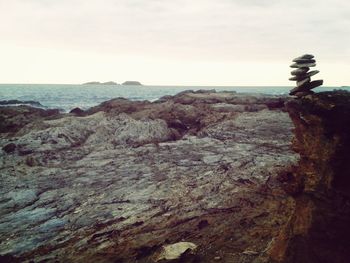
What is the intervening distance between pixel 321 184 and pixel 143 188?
7905mm

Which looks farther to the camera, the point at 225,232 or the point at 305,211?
the point at 225,232

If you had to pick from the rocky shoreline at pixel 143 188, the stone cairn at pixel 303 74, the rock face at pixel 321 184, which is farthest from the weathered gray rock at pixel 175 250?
the stone cairn at pixel 303 74

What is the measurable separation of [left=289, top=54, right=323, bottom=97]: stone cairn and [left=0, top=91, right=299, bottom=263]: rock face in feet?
6.33

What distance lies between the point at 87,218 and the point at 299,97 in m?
7.38

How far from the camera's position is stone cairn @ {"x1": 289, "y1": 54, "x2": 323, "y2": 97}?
7.28m

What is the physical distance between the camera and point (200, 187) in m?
13.1

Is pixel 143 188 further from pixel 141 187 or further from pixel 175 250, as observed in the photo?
pixel 175 250

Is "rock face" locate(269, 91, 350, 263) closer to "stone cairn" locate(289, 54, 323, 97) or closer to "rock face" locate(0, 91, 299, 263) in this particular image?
"stone cairn" locate(289, 54, 323, 97)

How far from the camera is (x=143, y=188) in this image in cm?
1336

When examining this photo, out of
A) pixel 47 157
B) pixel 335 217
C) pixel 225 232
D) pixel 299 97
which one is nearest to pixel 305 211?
pixel 335 217

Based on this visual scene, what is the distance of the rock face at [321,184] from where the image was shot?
21.0 ft

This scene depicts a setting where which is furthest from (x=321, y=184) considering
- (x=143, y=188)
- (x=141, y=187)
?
(x=141, y=187)

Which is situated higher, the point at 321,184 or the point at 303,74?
the point at 303,74

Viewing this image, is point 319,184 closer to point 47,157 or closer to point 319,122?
point 319,122
